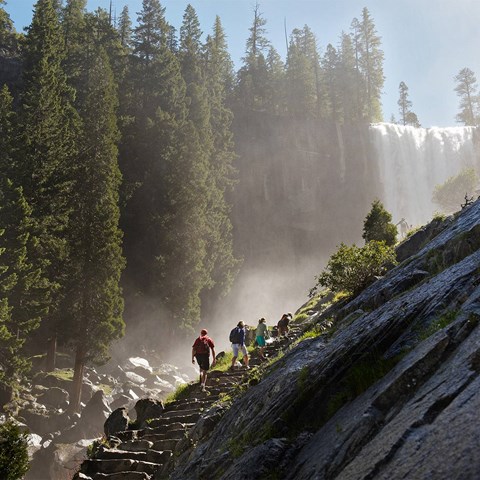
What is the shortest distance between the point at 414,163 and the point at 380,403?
60.2m

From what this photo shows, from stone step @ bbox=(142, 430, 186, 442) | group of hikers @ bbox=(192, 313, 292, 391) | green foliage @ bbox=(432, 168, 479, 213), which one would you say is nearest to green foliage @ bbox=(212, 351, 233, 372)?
group of hikers @ bbox=(192, 313, 292, 391)

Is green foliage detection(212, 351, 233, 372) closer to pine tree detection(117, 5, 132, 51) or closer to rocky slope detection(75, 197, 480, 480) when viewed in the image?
rocky slope detection(75, 197, 480, 480)

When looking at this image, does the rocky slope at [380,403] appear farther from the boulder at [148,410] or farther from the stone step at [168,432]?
the boulder at [148,410]

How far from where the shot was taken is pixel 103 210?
30031 mm

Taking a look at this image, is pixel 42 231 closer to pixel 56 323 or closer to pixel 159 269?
pixel 56 323

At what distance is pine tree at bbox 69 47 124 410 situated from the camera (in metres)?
27.6

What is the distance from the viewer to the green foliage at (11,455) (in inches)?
421

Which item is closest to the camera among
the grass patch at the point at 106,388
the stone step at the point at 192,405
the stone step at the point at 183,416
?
the stone step at the point at 183,416

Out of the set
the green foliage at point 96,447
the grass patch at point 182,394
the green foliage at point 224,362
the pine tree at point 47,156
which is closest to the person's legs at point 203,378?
the grass patch at point 182,394

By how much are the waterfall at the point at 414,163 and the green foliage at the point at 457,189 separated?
6166 mm

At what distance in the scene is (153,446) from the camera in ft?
37.6

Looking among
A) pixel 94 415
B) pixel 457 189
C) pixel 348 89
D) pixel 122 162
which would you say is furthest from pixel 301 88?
pixel 94 415

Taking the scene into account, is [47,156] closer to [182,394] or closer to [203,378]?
[182,394]

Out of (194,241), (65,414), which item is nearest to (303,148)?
(194,241)
